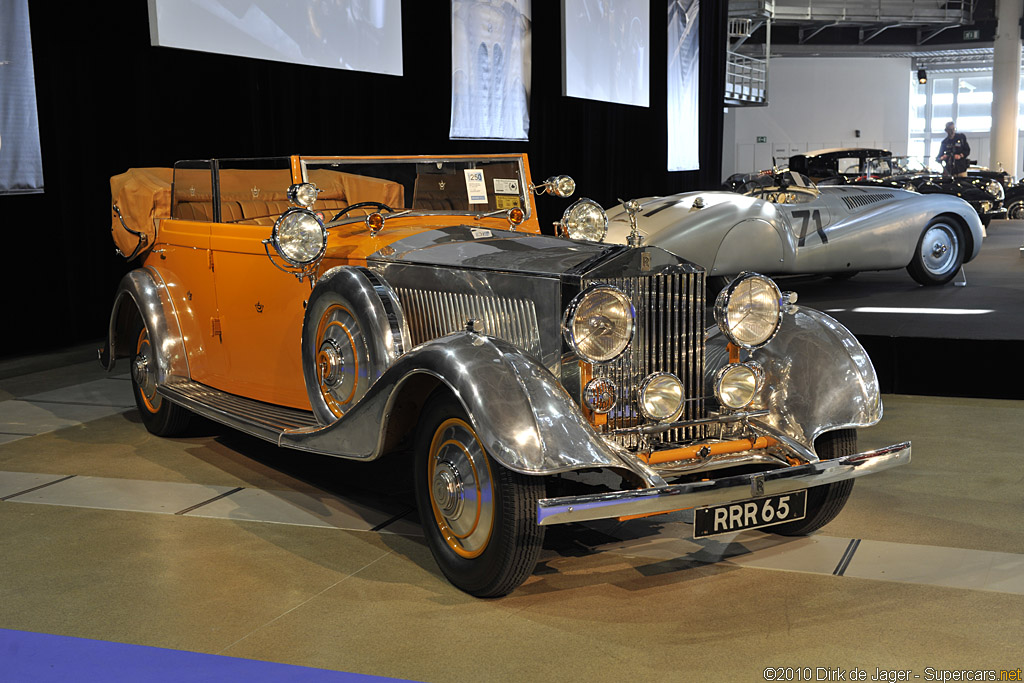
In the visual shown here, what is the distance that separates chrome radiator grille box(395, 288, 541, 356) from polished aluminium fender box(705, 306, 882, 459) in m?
0.62

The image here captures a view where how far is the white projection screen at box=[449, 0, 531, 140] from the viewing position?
9.24 m

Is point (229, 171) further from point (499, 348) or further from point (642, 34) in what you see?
point (642, 34)

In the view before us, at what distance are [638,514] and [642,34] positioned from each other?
1080 cm

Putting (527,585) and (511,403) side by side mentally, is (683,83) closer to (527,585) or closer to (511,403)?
(527,585)

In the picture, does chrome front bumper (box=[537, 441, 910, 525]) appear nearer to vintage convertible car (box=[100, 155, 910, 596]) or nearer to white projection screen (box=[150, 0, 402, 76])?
vintage convertible car (box=[100, 155, 910, 596])

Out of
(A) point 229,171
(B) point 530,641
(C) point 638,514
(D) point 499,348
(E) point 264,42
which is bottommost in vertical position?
(B) point 530,641

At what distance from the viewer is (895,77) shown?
24.5 metres

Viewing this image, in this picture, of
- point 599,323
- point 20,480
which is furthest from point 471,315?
point 20,480

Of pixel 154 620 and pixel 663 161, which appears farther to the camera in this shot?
pixel 663 161

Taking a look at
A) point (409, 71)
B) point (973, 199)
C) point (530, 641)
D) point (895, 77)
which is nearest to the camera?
point (530, 641)

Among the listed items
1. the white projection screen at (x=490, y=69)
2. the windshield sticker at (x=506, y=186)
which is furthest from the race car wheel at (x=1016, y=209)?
the windshield sticker at (x=506, y=186)

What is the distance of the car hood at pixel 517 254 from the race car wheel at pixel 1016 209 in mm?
13447

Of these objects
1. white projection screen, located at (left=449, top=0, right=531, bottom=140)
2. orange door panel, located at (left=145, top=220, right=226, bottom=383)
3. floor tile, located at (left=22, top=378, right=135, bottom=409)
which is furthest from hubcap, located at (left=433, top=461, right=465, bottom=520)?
white projection screen, located at (left=449, top=0, right=531, bottom=140)

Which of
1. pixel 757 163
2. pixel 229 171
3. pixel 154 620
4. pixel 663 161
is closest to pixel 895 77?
pixel 757 163
